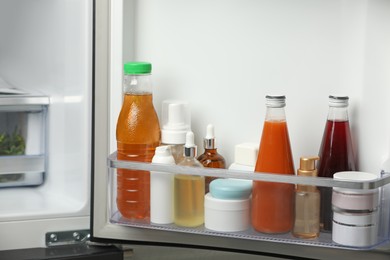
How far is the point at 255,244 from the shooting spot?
1072 mm

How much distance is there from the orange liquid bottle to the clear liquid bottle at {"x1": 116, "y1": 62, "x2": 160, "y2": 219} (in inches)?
7.3

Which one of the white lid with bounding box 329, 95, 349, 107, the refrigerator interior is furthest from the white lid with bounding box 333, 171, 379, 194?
the refrigerator interior

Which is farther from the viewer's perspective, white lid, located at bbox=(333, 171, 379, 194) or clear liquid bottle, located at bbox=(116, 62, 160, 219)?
clear liquid bottle, located at bbox=(116, 62, 160, 219)

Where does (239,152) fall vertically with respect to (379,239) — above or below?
above

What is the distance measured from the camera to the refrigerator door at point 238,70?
1.07m

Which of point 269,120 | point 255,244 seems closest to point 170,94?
point 269,120

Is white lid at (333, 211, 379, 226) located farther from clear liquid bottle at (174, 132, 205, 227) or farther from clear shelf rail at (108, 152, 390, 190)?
clear liquid bottle at (174, 132, 205, 227)

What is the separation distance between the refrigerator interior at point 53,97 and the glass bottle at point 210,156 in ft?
0.73

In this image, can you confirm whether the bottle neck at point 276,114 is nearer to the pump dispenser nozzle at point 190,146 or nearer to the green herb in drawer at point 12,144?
the pump dispenser nozzle at point 190,146

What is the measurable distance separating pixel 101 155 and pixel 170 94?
154 millimetres

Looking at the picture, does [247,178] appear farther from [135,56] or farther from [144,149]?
[135,56]

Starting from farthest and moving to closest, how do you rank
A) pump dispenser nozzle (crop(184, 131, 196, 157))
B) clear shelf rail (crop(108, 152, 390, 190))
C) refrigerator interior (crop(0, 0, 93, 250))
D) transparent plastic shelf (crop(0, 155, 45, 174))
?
transparent plastic shelf (crop(0, 155, 45, 174)) → refrigerator interior (crop(0, 0, 93, 250)) → pump dispenser nozzle (crop(184, 131, 196, 157)) → clear shelf rail (crop(108, 152, 390, 190))

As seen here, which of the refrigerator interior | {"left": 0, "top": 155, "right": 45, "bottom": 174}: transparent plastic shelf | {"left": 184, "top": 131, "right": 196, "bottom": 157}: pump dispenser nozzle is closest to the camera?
{"left": 184, "top": 131, "right": 196, "bottom": 157}: pump dispenser nozzle

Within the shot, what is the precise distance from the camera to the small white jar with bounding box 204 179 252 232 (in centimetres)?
106
